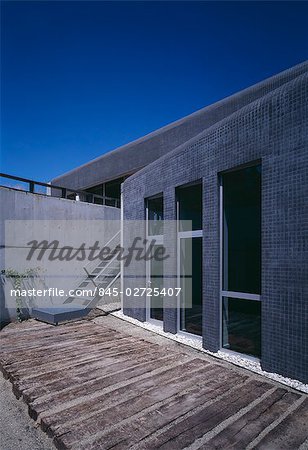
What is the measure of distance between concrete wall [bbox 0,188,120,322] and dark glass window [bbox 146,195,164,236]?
8.81 ft

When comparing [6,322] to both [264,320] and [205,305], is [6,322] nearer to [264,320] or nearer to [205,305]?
[205,305]

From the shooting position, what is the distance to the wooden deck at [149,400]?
252 cm

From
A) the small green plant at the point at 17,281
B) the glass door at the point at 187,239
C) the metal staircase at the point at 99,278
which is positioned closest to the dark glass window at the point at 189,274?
the glass door at the point at 187,239

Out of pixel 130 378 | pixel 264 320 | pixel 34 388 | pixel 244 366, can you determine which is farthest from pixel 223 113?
pixel 34 388

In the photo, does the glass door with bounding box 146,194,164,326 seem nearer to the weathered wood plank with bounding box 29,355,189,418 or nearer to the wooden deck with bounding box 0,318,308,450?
the wooden deck with bounding box 0,318,308,450

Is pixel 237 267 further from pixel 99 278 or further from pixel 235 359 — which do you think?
pixel 99 278

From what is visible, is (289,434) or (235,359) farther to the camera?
(235,359)

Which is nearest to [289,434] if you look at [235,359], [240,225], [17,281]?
[235,359]

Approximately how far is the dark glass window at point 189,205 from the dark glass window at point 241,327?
5.55ft

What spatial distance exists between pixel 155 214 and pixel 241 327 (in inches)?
124

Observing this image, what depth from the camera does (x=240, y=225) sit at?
609 cm

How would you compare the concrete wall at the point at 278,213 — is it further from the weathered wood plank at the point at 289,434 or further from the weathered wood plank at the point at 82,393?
the weathered wood plank at the point at 82,393

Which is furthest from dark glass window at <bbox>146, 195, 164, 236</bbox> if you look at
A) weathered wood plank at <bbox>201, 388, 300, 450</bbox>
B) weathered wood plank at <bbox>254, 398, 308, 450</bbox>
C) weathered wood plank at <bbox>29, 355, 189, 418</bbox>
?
weathered wood plank at <bbox>254, 398, 308, 450</bbox>

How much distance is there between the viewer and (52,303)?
8039 mm
